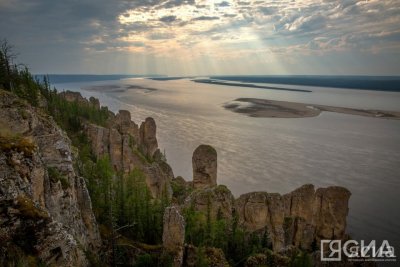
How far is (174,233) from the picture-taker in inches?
928

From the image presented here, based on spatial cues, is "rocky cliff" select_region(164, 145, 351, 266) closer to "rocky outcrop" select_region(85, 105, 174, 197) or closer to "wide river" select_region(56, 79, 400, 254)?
"wide river" select_region(56, 79, 400, 254)

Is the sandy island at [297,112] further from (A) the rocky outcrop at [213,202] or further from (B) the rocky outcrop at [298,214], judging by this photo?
(A) the rocky outcrop at [213,202]

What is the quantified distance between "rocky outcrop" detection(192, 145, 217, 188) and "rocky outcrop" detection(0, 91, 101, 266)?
2634 centimetres

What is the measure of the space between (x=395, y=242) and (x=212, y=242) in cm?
2763

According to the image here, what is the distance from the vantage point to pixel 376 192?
57.1m

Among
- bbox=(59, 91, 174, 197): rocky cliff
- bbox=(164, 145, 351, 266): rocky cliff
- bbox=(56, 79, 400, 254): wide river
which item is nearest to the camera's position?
bbox=(164, 145, 351, 266): rocky cliff

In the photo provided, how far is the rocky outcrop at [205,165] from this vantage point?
47594mm

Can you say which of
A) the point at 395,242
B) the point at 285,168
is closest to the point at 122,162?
the point at 285,168

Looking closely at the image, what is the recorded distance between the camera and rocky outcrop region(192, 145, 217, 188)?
47594 millimetres

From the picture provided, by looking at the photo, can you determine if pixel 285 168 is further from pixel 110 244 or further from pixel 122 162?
pixel 110 244

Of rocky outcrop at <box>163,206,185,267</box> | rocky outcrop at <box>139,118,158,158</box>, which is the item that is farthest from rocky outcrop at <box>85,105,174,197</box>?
rocky outcrop at <box>163,206,185,267</box>

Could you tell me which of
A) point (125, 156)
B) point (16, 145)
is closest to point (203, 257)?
point (16, 145)

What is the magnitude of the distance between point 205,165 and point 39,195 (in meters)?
33.3

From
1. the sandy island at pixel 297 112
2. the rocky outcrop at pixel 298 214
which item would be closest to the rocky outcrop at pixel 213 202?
the rocky outcrop at pixel 298 214
